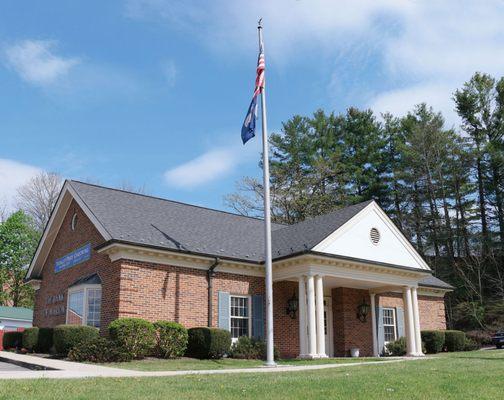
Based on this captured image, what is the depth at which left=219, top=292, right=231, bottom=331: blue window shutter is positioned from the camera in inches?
753

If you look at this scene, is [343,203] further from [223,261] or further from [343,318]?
[223,261]

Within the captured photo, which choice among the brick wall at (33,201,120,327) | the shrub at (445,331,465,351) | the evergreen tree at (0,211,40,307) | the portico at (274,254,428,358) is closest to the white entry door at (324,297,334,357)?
the portico at (274,254,428,358)

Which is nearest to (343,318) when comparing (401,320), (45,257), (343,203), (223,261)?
(401,320)

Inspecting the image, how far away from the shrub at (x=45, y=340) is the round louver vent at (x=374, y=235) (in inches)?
496

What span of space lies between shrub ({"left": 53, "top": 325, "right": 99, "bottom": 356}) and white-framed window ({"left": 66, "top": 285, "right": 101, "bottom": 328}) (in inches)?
A: 73.5

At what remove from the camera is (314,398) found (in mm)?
7590

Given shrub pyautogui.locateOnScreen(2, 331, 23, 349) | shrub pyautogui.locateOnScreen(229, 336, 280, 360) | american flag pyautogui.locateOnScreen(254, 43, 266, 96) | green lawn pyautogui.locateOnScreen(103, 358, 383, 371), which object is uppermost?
american flag pyautogui.locateOnScreen(254, 43, 266, 96)

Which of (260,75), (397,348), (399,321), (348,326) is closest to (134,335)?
(260,75)

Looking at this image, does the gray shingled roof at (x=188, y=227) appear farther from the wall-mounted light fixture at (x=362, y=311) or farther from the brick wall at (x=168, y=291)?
the wall-mounted light fixture at (x=362, y=311)

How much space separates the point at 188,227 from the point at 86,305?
4885 millimetres

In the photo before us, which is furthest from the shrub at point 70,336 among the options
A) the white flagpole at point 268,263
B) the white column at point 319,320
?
the white column at point 319,320

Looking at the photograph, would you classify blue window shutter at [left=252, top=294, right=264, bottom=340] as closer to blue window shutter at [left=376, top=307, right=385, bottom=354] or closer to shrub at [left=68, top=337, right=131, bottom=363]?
shrub at [left=68, top=337, right=131, bottom=363]

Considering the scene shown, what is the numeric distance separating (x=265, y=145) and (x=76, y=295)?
9400 mm

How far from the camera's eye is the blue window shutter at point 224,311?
753 inches
